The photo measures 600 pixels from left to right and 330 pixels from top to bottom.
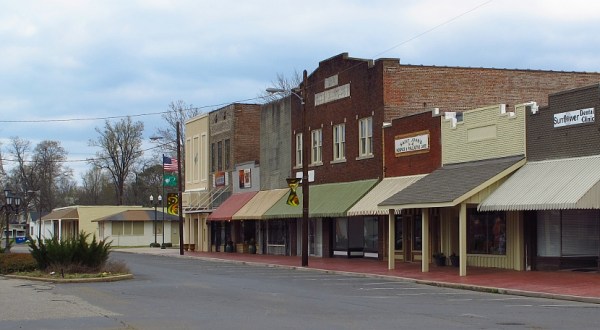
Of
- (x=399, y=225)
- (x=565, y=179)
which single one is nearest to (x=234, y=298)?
(x=565, y=179)

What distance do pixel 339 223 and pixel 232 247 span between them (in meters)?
13.5

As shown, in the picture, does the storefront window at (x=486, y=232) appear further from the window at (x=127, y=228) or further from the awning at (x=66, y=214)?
the awning at (x=66, y=214)

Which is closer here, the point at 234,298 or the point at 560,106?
the point at 234,298

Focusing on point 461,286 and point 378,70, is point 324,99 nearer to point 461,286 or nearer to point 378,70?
point 378,70

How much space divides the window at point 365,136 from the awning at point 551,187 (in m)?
10.9

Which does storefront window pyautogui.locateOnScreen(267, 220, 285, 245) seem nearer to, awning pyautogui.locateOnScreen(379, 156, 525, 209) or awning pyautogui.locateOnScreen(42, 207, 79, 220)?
awning pyautogui.locateOnScreen(379, 156, 525, 209)

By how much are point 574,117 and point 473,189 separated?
12.9 ft

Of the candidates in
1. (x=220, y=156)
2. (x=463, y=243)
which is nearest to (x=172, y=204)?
(x=220, y=156)

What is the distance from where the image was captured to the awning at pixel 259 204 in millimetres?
46653

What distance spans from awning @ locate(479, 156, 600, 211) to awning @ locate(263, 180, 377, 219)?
10.4 m

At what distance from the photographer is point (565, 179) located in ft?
84.2

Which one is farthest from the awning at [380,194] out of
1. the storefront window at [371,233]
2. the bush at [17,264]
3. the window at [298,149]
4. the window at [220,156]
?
the window at [220,156]

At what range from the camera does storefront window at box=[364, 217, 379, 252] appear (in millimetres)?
38656

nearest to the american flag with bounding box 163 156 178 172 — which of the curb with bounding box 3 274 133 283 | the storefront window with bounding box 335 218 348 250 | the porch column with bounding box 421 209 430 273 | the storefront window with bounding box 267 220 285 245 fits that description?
the storefront window with bounding box 267 220 285 245
